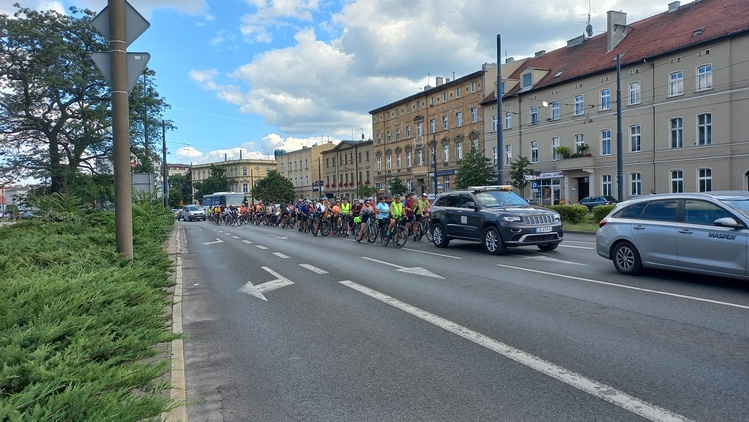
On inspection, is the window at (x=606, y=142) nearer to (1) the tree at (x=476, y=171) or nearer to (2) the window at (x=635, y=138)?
(2) the window at (x=635, y=138)

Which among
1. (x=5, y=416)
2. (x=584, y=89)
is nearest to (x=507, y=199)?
(x=5, y=416)

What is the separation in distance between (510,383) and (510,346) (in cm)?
106

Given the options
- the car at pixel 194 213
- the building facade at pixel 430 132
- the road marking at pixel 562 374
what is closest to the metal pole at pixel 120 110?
the road marking at pixel 562 374

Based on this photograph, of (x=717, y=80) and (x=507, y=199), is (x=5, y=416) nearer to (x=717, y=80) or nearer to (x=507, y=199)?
(x=507, y=199)

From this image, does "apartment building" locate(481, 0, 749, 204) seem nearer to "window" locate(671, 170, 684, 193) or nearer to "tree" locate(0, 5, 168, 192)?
"window" locate(671, 170, 684, 193)

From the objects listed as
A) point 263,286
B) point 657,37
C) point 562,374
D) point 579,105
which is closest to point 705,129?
point 657,37

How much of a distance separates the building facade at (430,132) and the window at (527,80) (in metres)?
4.84

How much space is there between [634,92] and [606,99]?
8.13 feet

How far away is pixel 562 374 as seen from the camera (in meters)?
4.40

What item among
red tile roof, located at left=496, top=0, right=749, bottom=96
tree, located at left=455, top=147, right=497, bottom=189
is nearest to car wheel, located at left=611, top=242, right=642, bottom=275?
red tile roof, located at left=496, top=0, right=749, bottom=96

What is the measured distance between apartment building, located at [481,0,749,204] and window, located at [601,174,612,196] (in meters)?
0.09

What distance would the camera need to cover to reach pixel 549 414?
3.64m

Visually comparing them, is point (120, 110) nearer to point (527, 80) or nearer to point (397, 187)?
point (527, 80)

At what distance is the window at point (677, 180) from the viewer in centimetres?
3491
